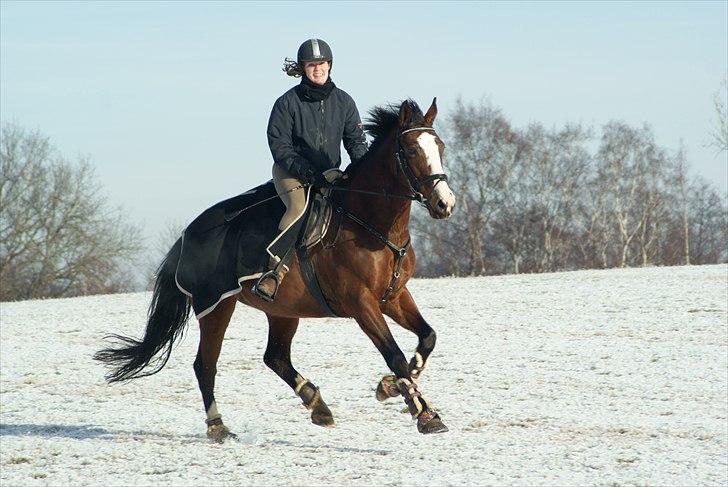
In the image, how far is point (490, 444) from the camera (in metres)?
10.4

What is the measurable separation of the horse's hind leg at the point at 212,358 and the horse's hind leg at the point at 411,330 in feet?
6.79

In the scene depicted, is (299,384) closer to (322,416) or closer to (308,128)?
(322,416)

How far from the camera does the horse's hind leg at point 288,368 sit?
10047 mm

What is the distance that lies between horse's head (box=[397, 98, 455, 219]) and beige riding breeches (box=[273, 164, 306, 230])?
1.29 metres

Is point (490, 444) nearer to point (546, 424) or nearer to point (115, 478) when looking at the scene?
point (546, 424)

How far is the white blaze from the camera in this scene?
7.91 m

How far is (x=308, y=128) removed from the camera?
31.1ft

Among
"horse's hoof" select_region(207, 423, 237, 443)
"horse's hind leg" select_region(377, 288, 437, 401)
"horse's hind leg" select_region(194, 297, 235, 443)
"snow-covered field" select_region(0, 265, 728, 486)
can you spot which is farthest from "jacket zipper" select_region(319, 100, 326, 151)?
"horse's hoof" select_region(207, 423, 237, 443)

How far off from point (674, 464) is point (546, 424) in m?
2.54

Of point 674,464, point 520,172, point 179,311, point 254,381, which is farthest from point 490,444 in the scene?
point 520,172

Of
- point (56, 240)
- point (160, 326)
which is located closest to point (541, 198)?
point (56, 240)

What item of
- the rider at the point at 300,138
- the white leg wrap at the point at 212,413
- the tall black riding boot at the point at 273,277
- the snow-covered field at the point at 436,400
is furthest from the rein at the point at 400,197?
the white leg wrap at the point at 212,413

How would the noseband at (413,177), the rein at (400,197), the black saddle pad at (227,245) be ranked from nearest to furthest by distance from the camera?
the noseband at (413,177) < the rein at (400,197) < the black saddle pad at (227,245)

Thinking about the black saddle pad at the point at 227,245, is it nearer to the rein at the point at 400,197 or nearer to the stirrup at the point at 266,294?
the stirrup at the point at 266,294
